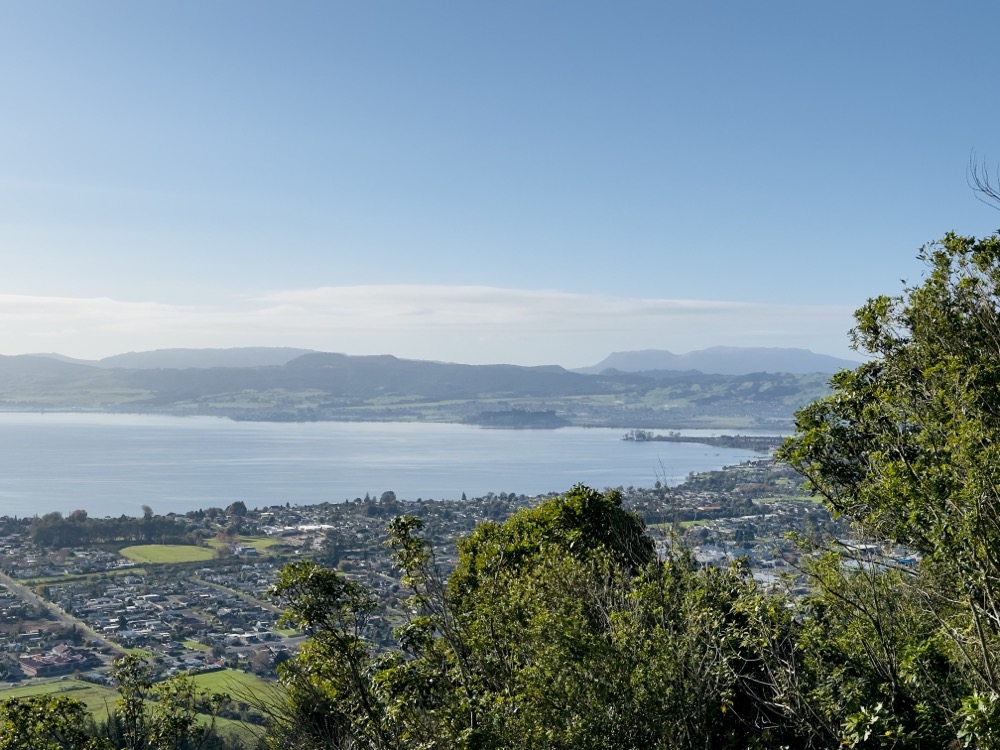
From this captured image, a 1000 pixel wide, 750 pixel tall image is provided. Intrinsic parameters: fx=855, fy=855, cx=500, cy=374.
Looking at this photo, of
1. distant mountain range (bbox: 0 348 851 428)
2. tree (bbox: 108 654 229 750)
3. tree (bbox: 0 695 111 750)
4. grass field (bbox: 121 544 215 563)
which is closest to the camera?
tree (bbox: 0 695 111 750)

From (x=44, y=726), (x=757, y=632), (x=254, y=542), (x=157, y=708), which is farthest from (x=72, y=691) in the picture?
(x=254, y=542)

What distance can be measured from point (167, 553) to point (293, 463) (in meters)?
47.5

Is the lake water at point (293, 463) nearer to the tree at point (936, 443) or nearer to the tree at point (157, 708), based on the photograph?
the tree at point (936, 443)

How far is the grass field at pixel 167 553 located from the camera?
3843 centimetres

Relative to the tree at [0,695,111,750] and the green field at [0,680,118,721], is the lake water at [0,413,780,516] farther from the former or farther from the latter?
the tree at [0,695,111,750]

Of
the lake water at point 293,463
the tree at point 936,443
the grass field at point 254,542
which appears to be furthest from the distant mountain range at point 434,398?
the tree at point 936,443

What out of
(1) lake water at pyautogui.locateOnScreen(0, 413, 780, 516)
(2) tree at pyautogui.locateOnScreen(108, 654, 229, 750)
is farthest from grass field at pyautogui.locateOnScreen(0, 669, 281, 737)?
(1) lake water at pyautogui.locateOnScreen(0, 413, 780, 516)

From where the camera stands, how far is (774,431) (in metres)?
117

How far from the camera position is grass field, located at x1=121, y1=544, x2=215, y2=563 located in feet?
126

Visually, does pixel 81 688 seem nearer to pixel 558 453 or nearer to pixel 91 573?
pixel 91 573

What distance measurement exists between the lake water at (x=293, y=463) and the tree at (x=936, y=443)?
32.2 metres

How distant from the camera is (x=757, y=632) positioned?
695cm

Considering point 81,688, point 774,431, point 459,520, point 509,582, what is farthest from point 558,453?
point 509,582

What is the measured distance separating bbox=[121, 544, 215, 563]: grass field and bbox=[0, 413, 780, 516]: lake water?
50.9ft
